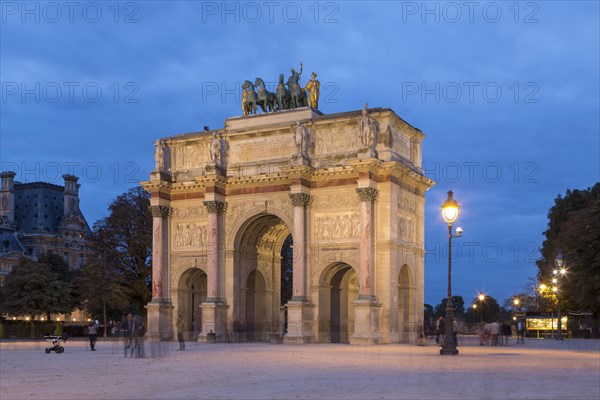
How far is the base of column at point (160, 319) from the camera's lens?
50.6 m

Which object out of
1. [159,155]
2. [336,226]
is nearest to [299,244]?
[336,226]

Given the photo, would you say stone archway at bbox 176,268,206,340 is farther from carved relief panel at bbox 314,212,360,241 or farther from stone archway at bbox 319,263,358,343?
carved relief panel at bbox 314,212,360,241

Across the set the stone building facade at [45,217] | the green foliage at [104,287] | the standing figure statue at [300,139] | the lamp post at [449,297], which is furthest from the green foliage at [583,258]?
the stone building facade at [45,217]

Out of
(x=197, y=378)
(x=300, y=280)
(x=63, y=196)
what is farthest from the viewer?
(x=63, y=196)

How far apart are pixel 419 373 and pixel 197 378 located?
5441 mm

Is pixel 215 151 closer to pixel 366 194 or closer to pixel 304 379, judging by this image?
pixel 366 194

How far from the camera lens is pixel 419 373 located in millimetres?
20125

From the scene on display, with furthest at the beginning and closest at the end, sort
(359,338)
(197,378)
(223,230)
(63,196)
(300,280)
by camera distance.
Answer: (63,196) → (223,230) → (300,280) → (359,338) → (197,378)

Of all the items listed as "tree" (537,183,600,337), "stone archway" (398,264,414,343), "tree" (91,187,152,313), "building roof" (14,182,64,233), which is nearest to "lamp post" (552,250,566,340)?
"tree" (537,183,600,337)

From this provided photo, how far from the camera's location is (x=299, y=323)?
45375 mm

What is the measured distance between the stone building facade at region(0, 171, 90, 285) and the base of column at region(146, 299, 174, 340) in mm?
88006

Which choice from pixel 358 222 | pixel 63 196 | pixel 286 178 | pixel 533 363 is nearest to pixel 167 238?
pixel 286 178

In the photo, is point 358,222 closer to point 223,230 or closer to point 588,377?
point 223,230

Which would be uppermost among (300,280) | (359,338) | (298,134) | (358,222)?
(298,134)
